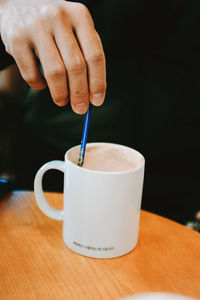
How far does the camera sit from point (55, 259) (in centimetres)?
51

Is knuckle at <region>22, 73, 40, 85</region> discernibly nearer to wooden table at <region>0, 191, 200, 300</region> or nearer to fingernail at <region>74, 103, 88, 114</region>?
fingernail at <region>74, 103, 88, 114</region>

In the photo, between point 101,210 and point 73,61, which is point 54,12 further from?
point 101,210

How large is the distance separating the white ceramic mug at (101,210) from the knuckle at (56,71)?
0.43 ft

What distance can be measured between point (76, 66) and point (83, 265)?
0.30 metres

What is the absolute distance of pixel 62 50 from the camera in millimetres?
471

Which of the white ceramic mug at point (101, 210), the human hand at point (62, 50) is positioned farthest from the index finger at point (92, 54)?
the white ceramic mug at point (101, 210)

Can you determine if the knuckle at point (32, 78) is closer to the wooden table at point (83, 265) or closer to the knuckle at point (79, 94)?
the knuckle at point (79, 94)

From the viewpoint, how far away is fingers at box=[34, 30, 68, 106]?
18.3 inches

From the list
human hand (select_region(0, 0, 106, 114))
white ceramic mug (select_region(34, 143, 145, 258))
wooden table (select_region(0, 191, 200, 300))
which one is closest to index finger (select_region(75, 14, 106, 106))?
Answer: human hand (select_region(0, 0, 106, 114))


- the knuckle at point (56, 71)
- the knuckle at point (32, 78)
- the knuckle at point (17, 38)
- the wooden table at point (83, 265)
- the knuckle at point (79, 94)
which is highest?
the knuckle at point (17, 38)

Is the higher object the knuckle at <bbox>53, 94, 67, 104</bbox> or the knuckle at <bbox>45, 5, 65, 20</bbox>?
the knuckle at <bbox>45, 5, 65, 20</bbox>

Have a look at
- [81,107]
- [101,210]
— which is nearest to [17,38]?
[81,107]

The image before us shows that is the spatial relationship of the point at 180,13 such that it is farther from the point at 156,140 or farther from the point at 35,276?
the point at 35,276

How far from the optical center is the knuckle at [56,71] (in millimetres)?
464
